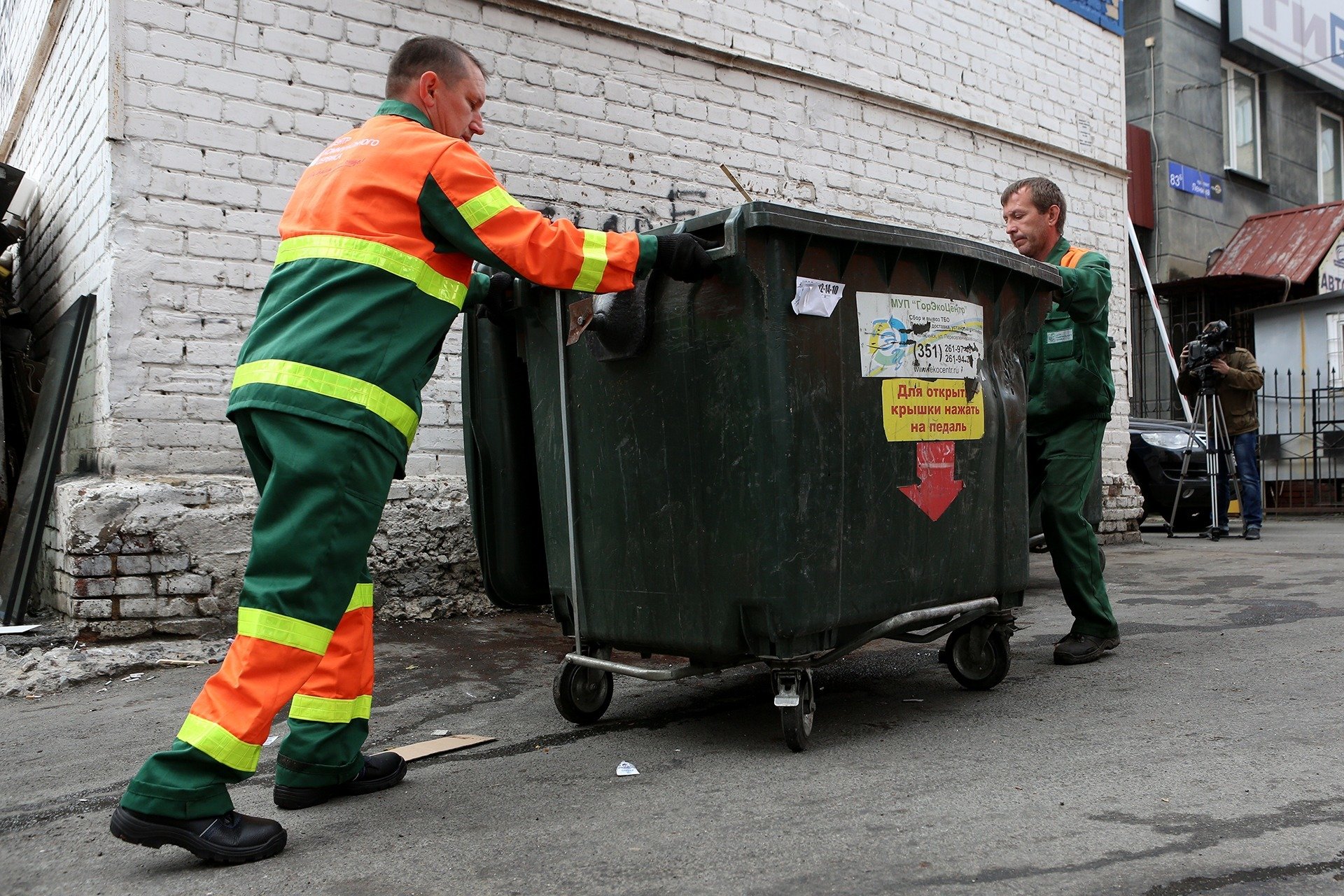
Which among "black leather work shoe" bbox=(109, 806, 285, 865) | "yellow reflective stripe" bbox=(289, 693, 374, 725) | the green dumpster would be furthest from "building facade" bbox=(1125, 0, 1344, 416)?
"black leather work shoe" bbox=(109, 806, 285, 865)

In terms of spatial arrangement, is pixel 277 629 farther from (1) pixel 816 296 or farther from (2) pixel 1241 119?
(2) pixel 1241 119

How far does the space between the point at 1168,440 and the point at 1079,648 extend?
6.80 metres

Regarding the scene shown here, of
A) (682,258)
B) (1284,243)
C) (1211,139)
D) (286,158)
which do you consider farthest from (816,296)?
(1211,139)

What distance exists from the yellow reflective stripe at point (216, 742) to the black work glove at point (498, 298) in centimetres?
154

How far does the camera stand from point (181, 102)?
4.83 m

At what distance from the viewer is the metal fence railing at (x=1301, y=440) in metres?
13.6

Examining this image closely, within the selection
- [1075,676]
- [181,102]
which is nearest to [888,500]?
[1075,676]

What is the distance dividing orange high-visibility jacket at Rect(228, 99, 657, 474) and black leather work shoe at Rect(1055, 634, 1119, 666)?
7.80ft

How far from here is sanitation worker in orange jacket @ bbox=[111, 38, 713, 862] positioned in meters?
2.19

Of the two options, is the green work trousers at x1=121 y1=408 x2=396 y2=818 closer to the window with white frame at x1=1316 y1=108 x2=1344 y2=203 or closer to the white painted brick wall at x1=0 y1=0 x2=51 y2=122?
the white painted brick wall at x1=0 y1=0 x2=51 y2=122

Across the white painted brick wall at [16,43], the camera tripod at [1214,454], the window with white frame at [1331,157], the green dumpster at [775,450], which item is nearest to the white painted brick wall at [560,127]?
the camera tripod at [1214,454]

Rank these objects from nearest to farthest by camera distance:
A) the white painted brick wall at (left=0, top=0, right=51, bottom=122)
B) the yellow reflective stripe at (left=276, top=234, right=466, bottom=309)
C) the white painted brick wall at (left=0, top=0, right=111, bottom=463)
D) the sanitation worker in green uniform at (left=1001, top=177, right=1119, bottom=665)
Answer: the yellow reflective stripe at (left=276, top=234, right=466, bottom=309), the sanitation worker in green uniform at (left=1001, top=177, right=1119, bottom=665), the white painted brick wall at (left=0, top=0, right=111, bottom=463), the white painted brick wall at (left=0, top=0, right=51, bottom=122)

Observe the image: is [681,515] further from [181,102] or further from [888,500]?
[181,102]

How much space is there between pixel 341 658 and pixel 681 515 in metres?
0.94
